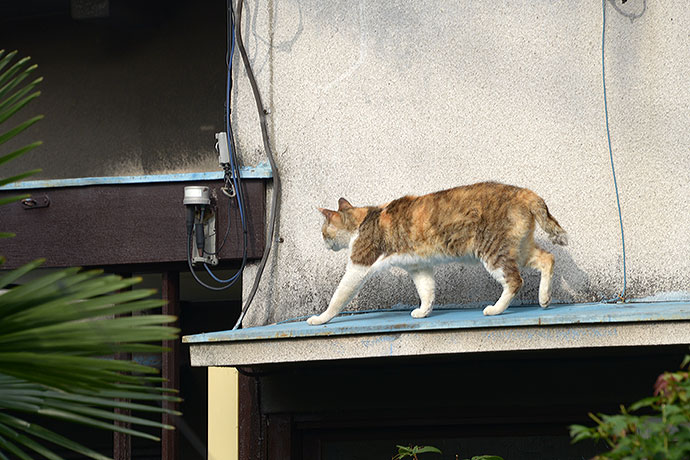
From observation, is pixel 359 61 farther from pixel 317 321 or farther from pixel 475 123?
pixel 317 321

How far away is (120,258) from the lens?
17.7 feet

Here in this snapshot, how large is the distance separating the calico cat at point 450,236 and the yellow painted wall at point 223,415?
1182 mm

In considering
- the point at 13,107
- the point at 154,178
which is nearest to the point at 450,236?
the point at 154,178

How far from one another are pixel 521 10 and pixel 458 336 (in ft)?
7.83

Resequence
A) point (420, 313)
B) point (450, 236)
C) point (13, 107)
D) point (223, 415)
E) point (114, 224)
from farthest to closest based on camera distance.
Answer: point (114, 224)
point (223, 415)
point (420, 313)
point (450, 236)
point (13, 107)

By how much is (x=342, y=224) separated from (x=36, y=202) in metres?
2.24

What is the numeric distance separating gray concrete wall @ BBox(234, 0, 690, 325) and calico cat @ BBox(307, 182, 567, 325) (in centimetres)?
59

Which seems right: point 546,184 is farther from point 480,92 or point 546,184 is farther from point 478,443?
point 478,443

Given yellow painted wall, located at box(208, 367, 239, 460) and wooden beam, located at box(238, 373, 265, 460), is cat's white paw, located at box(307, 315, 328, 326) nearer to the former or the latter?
wooden beam, located at box(238, 373, 265, 460)

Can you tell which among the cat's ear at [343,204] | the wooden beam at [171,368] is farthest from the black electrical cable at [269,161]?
the cat's ear at [343,204]

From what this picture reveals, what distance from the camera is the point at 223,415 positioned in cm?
532

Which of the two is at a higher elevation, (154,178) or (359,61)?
(359,61)

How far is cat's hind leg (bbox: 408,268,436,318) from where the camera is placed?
4602 millimetres

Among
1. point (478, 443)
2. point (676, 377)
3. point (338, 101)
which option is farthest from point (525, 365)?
point (676, 377)
